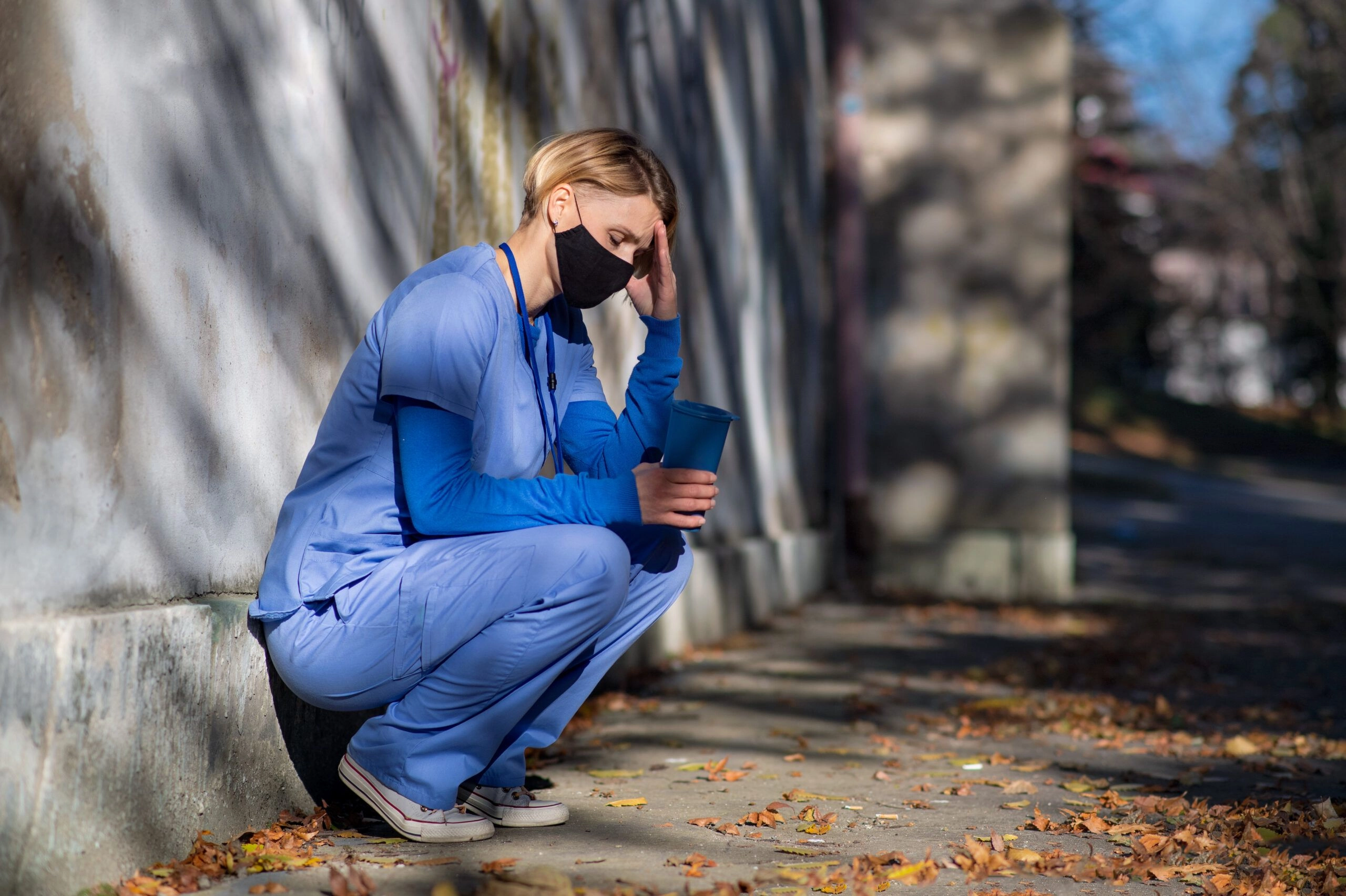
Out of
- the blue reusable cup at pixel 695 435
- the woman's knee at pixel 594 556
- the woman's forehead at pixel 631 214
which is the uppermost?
the woman's forehead at pixel 631 214

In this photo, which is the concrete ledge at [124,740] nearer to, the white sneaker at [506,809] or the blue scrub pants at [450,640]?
the blue scrub pants at [450,640]

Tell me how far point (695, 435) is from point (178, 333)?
1055 mm

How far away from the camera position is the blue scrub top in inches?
104

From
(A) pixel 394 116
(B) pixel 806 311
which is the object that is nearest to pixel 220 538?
(A) pixel 394 116

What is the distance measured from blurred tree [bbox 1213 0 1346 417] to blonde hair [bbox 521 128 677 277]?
14.4 meters

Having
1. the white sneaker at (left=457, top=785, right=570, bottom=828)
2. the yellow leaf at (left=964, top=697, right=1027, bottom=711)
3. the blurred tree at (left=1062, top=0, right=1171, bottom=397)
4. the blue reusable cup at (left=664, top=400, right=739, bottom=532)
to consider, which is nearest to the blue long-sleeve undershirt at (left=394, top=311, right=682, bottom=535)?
the blue reusable cup at (left=664, top=400, right=739, bottom=532)

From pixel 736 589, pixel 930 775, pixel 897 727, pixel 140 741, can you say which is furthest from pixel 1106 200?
pixel 140 741

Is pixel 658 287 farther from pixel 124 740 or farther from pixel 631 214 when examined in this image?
pixel 124 740

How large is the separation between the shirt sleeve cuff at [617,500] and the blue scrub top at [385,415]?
26 centimetres

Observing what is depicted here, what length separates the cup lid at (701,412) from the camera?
2697 millimetres

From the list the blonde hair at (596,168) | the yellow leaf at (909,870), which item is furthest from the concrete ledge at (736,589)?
the yellow leaf at (909,870)

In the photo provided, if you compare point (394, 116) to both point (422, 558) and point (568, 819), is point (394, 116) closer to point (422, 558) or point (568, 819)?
point (422, 558)

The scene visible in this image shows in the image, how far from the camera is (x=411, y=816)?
112 inches

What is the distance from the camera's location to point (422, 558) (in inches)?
108
